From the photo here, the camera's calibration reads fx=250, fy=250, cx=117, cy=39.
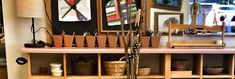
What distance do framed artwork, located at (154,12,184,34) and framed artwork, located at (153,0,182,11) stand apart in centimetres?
6

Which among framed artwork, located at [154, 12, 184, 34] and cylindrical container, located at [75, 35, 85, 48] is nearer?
cylindrical container, located at [75, 35, 85, 48]

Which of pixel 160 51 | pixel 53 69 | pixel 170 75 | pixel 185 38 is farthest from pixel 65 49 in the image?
pixel 185 38

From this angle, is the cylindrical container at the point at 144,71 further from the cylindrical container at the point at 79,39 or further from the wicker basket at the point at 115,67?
the cylindrical container at the point at 79,39

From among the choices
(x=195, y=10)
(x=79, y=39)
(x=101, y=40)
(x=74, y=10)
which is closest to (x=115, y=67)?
(x=101, y=40)

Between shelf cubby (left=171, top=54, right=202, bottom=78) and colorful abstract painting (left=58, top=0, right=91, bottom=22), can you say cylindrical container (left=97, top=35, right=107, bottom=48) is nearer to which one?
colorful abstract painting (left=58, top=0, right=91, bottom=22)

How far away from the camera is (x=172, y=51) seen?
2072 millimetres

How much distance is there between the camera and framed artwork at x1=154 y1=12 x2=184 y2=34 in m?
2.38

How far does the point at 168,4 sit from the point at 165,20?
0.15 metres

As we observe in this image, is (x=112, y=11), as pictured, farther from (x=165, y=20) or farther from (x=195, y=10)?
(x=195, y=10)

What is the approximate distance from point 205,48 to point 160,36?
404 millimetres

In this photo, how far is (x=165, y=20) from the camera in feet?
7.84

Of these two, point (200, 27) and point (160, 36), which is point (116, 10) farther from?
point (200, 27)

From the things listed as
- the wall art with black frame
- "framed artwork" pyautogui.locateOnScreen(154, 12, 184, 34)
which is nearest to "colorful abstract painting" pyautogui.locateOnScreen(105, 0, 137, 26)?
the wall art with black frame

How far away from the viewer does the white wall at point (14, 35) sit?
7.41 ft
